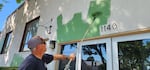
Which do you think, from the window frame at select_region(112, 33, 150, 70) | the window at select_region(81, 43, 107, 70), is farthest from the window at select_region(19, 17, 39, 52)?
the window frame at select_region(112, 33, 150, 70)

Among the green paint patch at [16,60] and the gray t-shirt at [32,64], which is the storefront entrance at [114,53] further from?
the green paint patch at [16,60]

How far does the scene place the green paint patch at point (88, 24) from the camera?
4105 mm

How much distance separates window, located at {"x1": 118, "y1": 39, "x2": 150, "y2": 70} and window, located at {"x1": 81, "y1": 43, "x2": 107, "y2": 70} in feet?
1.37

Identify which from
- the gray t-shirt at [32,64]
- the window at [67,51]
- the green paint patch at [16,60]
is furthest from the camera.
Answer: the green paint patch at [16,60]

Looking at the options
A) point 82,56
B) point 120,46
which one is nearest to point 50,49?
point 82,56

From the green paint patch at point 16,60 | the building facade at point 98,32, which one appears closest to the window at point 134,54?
the building facade at point 98,32

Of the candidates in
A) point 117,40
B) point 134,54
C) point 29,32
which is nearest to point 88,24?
point 117,40

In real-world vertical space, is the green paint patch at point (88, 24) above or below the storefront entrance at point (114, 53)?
above

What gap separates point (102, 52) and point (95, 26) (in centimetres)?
54

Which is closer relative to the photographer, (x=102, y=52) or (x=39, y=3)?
(x=102, y=52)

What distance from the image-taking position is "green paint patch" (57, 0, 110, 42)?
4105 millimetres

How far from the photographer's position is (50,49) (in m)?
5.55

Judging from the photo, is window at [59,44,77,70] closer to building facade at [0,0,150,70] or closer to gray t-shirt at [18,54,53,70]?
building facade at [0,0,150,70]

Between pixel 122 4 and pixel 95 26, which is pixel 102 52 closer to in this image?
pixel 95 26
